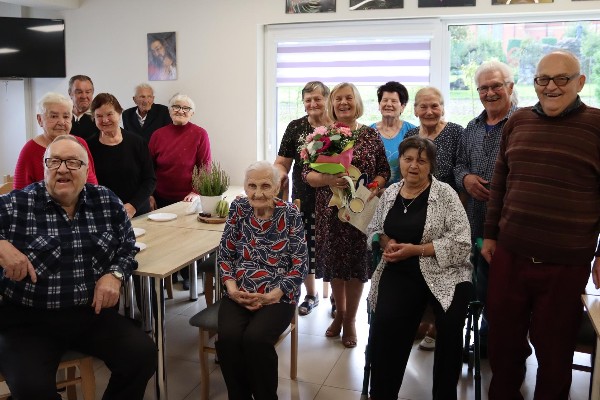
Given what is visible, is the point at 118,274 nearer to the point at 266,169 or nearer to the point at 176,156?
the point at 266,169

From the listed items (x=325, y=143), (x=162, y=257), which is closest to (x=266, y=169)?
(x=325, y=143)

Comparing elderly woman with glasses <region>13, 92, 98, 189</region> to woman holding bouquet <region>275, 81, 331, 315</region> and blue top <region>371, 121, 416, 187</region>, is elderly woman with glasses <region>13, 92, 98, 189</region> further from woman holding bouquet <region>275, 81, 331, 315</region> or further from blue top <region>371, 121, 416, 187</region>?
blue top <region>371, 121, 416, 187</region>

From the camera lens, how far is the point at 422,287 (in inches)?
101

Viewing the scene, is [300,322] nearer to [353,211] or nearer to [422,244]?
[353,211]

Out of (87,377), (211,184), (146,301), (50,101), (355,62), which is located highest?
(355,62)

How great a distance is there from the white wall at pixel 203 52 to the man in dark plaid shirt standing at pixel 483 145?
6.87 feet

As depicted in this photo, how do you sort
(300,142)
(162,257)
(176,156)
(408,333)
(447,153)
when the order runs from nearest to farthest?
(408,333) → (162,257) → (447,153) → (300,142) → (176,156)

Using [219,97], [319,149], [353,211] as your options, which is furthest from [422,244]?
[219,97]

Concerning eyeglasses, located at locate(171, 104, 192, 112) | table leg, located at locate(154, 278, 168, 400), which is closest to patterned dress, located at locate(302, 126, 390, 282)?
table leg, located at locate(154, 278, 168, 400)

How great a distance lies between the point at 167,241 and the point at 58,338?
2.76 ft

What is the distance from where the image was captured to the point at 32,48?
5.55 metres

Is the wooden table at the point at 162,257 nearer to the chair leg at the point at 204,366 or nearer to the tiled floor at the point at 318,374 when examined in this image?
the chair leg at the point at 204,366

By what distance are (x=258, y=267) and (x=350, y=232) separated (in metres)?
0.76

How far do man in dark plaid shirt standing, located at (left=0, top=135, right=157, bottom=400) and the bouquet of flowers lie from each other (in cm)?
114
